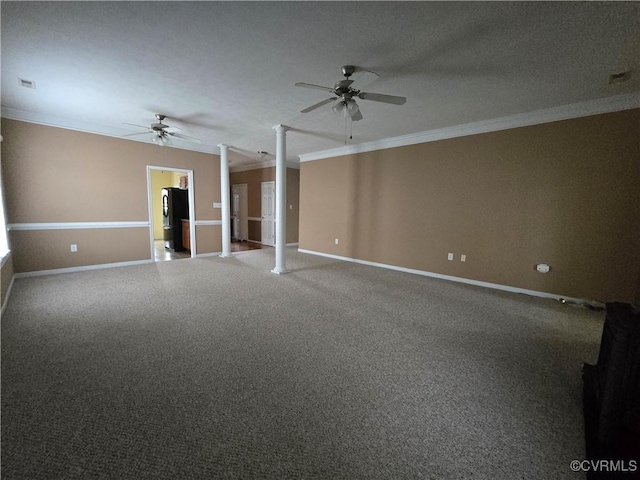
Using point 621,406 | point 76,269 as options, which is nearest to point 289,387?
point 621,406

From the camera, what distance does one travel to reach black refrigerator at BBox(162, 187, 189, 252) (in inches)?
272

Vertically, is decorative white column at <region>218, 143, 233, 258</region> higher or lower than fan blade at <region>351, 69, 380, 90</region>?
lower

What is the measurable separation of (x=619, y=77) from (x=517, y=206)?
68.0 inches

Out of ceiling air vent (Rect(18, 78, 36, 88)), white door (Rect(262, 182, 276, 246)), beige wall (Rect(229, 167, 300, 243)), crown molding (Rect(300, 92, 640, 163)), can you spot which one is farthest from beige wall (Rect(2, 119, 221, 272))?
crown molding (Rect(300, 92, 640, 163))

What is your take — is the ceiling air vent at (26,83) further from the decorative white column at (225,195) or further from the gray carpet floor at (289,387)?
the decorative white column at (225,195)

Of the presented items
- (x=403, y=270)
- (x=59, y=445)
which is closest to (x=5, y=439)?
(x=59, y=445)

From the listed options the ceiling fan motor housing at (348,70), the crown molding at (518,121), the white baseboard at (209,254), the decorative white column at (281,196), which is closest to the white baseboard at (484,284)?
the decorative white column at (281,196)

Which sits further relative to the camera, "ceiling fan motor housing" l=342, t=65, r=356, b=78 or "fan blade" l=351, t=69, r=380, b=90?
"fan blade" l=351, t=69, r=380, b=90

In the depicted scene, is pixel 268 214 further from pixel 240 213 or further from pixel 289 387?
pixel 289 387

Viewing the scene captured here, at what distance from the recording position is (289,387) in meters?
1.77

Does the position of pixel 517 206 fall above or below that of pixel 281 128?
below

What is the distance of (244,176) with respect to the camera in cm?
923

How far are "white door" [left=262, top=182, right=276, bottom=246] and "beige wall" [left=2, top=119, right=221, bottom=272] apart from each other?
115 inches

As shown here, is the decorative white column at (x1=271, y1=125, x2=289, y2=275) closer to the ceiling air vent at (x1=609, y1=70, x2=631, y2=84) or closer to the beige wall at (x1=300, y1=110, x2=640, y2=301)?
→ the beige wall at (x1=300, y1=110, x2=640, y2=301)
